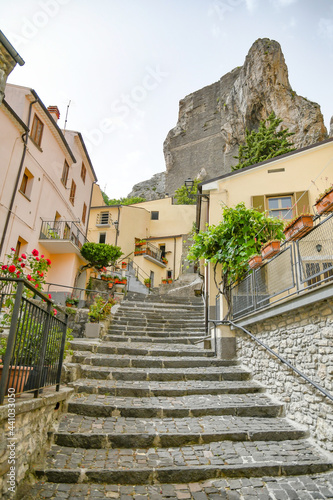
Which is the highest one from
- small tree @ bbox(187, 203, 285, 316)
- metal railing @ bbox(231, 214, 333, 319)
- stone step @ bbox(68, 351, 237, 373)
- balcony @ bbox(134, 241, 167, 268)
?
balcony @ bbox(134, 241, 167, 268)

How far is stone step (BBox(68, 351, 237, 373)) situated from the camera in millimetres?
6500

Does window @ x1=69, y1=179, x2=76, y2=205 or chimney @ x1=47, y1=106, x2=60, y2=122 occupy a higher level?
chimney @ x1=47, y1=106, x2=60, y2=122

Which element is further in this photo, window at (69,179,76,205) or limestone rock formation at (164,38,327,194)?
limestone rock formation at (164,38,327,194)

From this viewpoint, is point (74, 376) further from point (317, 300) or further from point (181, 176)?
point (181, 176)

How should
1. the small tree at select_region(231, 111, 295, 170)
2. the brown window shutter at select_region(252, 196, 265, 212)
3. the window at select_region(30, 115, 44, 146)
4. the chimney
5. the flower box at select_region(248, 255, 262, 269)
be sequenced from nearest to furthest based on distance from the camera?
the flower box at select_region(248, 255, 262, 269) → the brown window shutter at select_region(252, 196, 265, 212) → the window at select_region(30, 115, 44, 146) → the chimney → the small tree at select_region(231, 111, 295, 170)

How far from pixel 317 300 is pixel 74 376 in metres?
4.12

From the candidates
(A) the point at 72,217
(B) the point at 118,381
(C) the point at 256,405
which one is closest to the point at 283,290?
(C) the point at 256,405

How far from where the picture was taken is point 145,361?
21.6ft

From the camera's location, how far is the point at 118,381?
5.74 metres

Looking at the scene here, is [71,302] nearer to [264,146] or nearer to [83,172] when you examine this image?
[83,172]

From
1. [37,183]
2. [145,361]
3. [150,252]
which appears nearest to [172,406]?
[145,361]

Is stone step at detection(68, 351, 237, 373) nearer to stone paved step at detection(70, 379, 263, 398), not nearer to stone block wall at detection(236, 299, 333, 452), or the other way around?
stone paved step at detection(70, 379, 263, 398)

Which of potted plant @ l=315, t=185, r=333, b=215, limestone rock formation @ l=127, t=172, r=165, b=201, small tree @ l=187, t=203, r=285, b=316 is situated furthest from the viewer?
limestone rock formation @ l=127, t=172, r=165, b=201

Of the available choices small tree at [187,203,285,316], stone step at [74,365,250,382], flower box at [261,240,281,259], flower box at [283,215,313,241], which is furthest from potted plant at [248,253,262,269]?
stone step at [74,365,250,382]
